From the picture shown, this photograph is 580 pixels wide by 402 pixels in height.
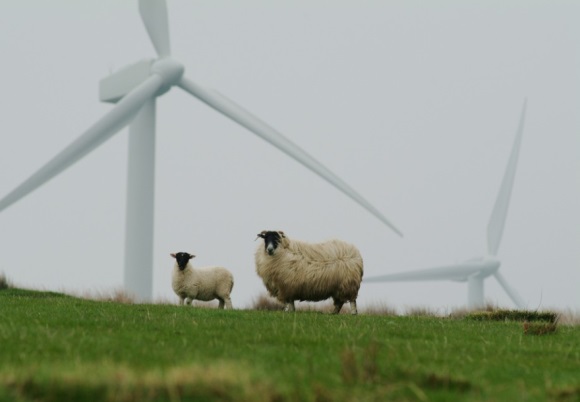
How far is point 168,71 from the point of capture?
34.9 meters

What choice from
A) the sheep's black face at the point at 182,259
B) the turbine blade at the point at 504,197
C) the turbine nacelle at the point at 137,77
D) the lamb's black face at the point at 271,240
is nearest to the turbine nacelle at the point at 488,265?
the turbine blade at the point at 504,197

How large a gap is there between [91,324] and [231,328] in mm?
1898

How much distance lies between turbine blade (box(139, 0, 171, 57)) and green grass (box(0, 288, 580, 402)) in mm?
24620

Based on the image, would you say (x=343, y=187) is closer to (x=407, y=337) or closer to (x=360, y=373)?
(x=407, y=337)

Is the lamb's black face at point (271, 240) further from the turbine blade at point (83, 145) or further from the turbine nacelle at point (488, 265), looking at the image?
the turbine nacelle at point (488, 265)

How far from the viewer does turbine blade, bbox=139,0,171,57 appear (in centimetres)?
3419

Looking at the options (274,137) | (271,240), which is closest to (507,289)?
(274,137)

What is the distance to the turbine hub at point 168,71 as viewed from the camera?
34969mm

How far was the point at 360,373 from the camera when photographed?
5836 millimetres

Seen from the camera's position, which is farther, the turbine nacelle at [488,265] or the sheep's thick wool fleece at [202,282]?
the turbine nacelle at [488,265]

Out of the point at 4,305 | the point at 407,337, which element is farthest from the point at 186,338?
the point at 4,305

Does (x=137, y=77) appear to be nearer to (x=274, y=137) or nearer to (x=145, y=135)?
(x=145, y=135)

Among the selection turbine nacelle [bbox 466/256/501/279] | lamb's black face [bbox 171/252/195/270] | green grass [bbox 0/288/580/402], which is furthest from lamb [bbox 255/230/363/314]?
turbine nacelle [bbox 466/256/501/279]

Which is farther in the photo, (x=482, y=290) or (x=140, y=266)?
(x=482, y=290)
